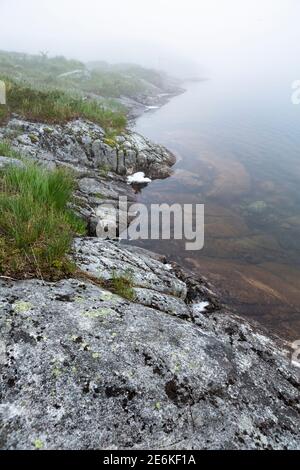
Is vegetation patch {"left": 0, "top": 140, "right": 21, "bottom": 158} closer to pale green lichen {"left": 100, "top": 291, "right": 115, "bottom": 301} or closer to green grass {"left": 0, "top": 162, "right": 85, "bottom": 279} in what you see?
green grass {"left": 0, "top": 162, "right": 85, "bottom": 279}

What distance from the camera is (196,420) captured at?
3.22m

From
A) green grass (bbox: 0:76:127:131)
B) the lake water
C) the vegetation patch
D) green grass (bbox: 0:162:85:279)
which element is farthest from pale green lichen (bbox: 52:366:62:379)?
green grass (bbox: 0:76:127:131)

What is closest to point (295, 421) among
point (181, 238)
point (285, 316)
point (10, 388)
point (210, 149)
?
point (10, 388)

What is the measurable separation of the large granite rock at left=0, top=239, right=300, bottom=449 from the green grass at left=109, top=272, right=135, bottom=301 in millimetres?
205

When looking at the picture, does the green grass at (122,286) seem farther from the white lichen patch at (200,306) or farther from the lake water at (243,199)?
A: the lake water at (243,199)

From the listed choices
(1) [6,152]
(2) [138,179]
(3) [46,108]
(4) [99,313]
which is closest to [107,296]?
(4) [99,313]

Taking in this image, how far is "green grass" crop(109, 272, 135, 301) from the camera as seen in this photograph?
16.3 feet

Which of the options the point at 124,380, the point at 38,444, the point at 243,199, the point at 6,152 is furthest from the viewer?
the point at 243,199

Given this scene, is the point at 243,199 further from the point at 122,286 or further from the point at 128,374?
the point at 128,374

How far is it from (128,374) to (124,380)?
8cm

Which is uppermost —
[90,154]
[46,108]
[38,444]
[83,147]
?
[46,108]

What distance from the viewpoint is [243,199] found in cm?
1443
